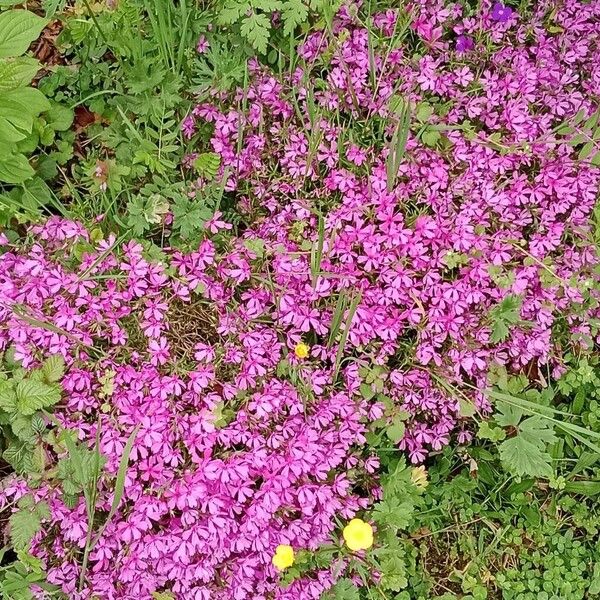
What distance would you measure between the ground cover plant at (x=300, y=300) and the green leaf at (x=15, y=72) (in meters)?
0.01

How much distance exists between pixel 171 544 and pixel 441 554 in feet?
3.54

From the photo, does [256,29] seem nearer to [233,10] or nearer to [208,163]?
[233,10]

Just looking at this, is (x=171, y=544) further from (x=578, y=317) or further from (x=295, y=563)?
(x=578, y=317)

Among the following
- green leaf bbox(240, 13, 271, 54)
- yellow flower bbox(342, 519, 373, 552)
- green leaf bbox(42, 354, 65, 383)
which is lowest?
yellow flower bbox(342, 519, 373, 552)

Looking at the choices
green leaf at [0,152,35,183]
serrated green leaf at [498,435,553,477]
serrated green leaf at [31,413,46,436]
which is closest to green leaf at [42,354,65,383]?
serrated green leaf at [31,413,46,436]

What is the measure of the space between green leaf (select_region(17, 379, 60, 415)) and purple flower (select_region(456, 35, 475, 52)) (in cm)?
171

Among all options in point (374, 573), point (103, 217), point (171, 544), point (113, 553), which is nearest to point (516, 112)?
point (103, 217)

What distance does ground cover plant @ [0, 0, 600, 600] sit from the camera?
211cm

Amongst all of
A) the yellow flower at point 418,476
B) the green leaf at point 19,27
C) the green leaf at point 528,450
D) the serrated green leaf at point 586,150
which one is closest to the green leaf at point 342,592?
the yellow flower at point 418,476

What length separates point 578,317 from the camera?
2.48 metres

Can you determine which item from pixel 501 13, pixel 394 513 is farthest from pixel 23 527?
pixel 501 13

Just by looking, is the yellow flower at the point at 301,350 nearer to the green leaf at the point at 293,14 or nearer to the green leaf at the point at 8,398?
the green leaf at the point at 8,398

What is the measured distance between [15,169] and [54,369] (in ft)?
2.22

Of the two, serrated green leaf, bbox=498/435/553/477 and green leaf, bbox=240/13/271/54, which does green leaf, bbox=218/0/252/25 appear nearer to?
green leaf, bbox=240/13/271/54
